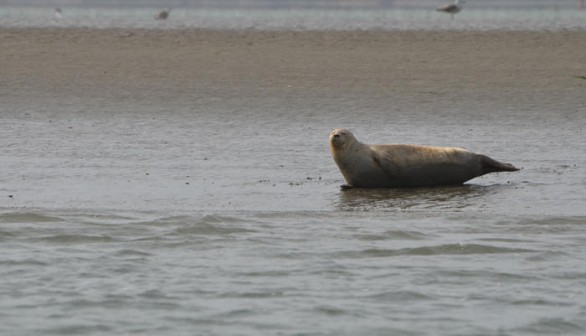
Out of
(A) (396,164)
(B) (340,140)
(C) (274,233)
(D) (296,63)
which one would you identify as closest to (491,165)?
(A) (396,164)

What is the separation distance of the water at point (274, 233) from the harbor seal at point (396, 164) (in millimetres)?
127

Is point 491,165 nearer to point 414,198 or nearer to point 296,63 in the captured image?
point 414,198

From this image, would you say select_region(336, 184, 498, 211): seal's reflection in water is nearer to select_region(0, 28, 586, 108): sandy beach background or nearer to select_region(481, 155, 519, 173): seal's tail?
select_region(481, 155, 519, 173): seal's tail

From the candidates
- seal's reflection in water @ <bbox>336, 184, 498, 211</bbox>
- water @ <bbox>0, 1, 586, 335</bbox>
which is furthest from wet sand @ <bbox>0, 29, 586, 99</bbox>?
seal's reflection in water @ <bbox>336, 184, 498, 211</bbox>

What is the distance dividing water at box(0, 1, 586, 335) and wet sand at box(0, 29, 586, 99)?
239cm

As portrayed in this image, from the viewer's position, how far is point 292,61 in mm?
18625

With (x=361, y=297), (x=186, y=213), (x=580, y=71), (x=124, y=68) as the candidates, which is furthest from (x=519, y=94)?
(x=361, y=297)

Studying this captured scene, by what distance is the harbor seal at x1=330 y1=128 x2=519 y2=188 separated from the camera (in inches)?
401

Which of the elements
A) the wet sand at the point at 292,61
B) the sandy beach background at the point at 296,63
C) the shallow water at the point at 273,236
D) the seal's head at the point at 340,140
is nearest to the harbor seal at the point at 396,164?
the seal's head at the point at 340,140

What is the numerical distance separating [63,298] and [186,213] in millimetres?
1956

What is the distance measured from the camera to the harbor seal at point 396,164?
1018 centimetres

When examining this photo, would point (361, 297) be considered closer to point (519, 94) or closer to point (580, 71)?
point (519, 94)

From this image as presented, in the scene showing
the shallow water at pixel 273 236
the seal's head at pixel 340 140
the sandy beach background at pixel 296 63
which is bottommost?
the shallow water at pixel 273 236

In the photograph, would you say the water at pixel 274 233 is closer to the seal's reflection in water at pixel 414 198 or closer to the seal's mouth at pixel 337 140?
the seal's reflection in water at pixel 414 198
